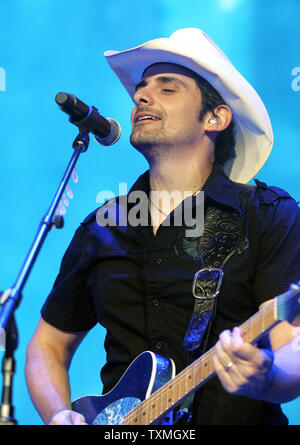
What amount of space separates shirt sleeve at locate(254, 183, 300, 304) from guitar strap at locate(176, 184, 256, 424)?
70mm

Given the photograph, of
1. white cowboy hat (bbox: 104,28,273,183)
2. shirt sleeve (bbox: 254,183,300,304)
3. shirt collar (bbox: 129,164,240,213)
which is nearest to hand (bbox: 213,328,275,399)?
shirt sleeve (bbox: 254,183,300,304)

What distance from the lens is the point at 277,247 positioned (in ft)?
6.64

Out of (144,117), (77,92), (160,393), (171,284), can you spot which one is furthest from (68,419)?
(77,92)

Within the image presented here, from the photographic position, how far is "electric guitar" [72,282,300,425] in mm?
1523

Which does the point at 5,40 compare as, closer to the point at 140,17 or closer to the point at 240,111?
the point at 140,17

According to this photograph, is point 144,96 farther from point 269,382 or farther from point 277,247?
point 269,382

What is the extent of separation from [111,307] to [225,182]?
641 mm

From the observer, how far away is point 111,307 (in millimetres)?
2180

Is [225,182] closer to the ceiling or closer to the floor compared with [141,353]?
closer to the ceiling

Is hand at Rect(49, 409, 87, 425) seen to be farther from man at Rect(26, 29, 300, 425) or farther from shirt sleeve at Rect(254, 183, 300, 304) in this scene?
shirt sleeve at Rect(254, 183, 300, 304)

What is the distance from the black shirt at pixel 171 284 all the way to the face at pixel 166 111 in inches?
8.1
